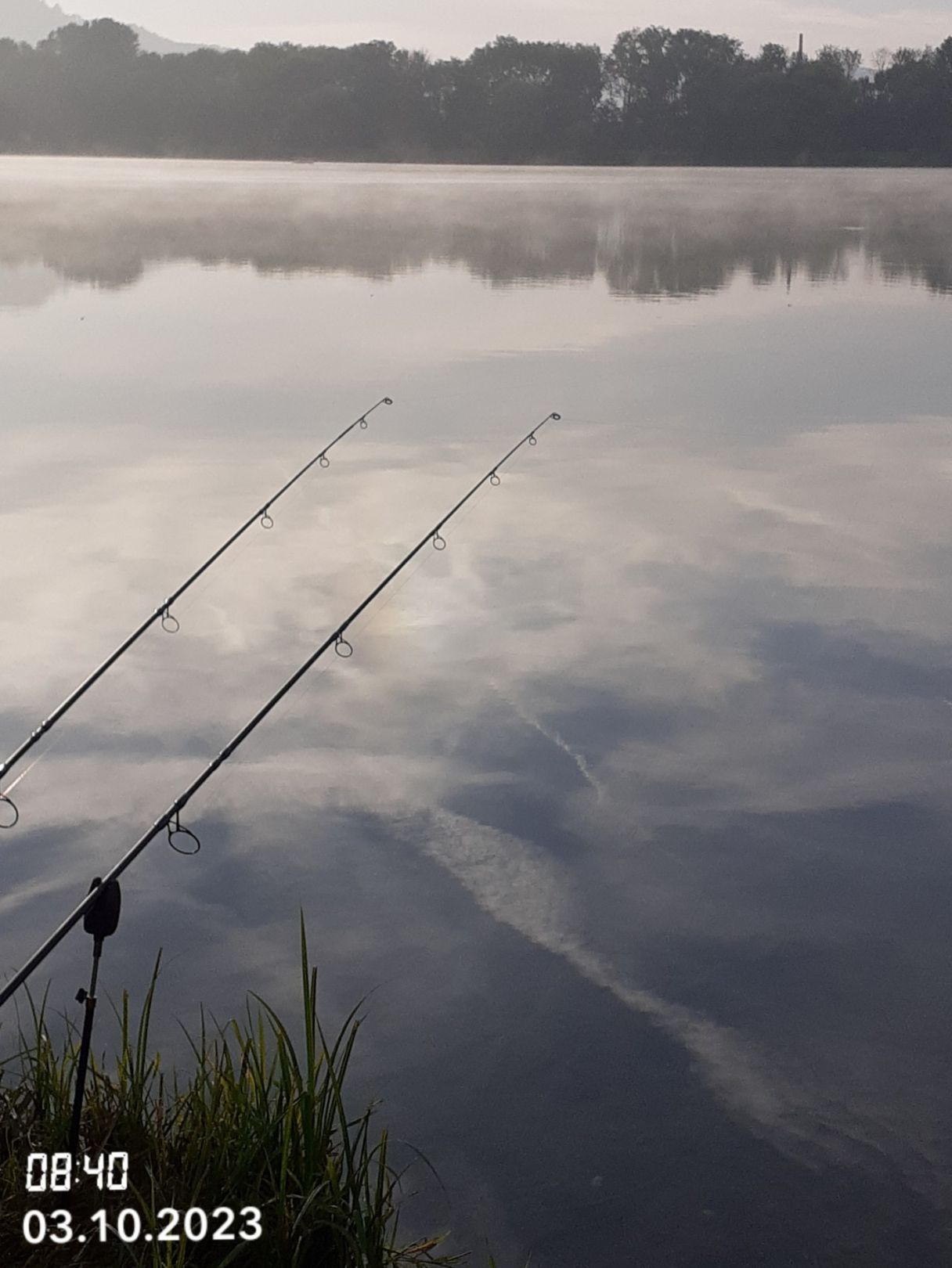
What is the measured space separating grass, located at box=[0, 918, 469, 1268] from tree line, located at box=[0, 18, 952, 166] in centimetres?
11254

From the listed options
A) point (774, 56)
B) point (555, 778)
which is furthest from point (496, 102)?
point (555, 778)

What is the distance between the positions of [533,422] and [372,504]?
453 centimetres

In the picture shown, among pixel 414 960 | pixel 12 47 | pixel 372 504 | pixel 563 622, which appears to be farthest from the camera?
pixel 12 47

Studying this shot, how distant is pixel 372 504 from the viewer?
1231cm

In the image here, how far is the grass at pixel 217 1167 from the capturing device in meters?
3.70

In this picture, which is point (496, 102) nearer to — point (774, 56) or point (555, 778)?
point (774, 56)

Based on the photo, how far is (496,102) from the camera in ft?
379

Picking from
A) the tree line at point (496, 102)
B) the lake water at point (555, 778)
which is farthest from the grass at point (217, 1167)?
the tree line at point (496, 102)

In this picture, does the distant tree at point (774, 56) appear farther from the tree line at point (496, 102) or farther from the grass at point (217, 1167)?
the grass at point (217, 1167)

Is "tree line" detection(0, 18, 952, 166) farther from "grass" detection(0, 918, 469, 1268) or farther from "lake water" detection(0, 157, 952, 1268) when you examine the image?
"grass" detection(0, 918, 469, 1268)

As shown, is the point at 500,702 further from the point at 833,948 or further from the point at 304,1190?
the point at 304,1190

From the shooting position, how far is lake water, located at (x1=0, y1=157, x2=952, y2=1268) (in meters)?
4.71

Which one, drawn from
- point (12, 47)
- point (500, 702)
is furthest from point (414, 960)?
point (12, 47)

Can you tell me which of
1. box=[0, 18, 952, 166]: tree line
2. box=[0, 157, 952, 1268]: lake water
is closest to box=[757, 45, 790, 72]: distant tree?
Result: box=[0, 18, 952, 166]: tree line
